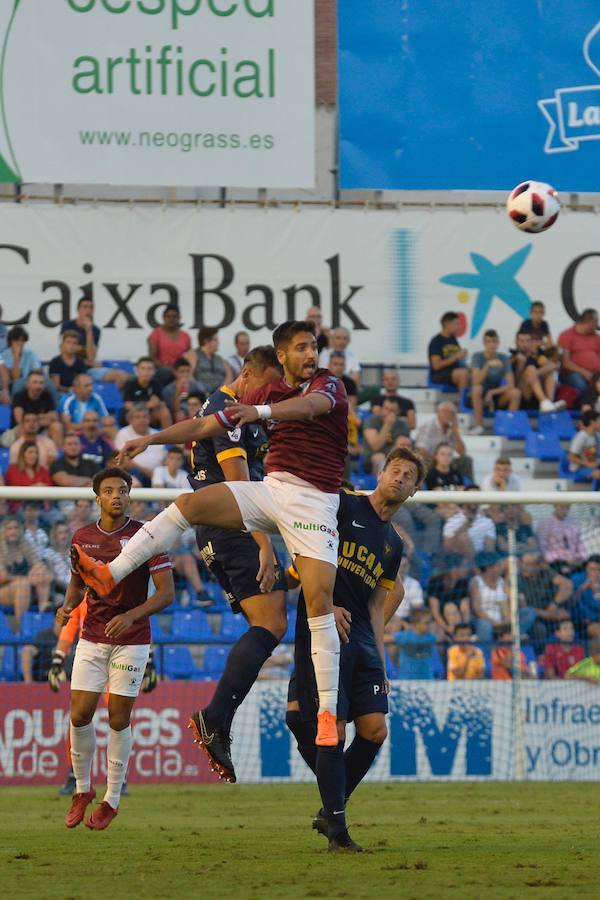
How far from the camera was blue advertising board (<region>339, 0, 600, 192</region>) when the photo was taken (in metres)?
22.2

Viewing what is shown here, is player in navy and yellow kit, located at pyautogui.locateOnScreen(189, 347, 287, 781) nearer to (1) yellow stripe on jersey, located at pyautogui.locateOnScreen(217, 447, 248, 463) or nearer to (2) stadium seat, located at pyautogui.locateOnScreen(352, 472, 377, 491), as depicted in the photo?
(1) yellow stripe on jersey, located at pyautogui.locateOnScreen(217, 447, 248, 463)

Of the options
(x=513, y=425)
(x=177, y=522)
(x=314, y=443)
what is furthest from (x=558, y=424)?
(x=177, y=522)

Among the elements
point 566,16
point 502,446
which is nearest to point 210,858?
point 502,446

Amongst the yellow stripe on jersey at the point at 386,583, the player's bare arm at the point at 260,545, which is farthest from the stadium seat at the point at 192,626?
the yellow stripe on jersey at the point at 386,583

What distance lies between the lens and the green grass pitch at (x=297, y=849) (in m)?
6.64

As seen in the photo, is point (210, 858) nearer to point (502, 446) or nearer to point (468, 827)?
point (468, 827)

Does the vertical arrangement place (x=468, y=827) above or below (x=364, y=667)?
below

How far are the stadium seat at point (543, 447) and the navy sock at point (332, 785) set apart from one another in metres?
13.9

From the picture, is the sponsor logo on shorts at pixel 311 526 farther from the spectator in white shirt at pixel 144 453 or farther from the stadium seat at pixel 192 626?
the spectator in white shirt at pixel 144 453

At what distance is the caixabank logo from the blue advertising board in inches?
0.6

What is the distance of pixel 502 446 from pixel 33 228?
24.0 feet

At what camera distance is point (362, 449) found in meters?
19.7

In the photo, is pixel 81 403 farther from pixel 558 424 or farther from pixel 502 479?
pixel 558 424

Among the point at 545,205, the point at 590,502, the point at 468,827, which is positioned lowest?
the point at 468,827
